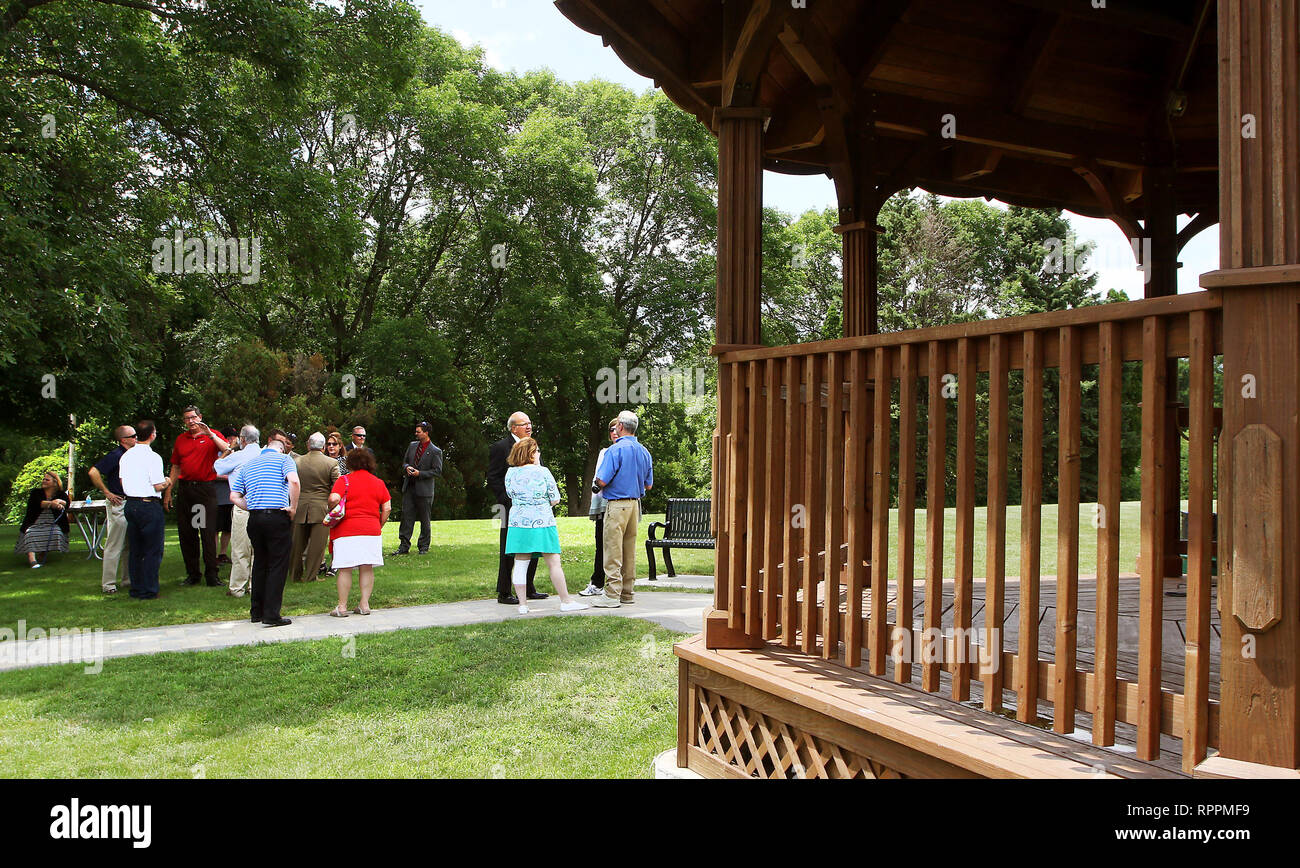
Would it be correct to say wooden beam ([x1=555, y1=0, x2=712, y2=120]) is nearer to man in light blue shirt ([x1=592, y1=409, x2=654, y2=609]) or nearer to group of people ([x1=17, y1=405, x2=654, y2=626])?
group of people ([x1=17, y1=405, x2=654, y2=626])

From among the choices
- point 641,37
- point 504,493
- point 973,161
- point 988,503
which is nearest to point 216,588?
point 504,493

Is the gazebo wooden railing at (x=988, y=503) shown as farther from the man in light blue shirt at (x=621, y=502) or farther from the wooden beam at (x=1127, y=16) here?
the man in light blue shirt at (x=621, y=502)

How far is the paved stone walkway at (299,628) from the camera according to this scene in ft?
24.1

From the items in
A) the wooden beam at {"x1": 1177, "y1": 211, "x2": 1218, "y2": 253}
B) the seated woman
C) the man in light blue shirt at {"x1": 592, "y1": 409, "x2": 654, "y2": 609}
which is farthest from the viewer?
the seated woman

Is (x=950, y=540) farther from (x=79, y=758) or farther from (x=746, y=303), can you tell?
(x=79, y=758)

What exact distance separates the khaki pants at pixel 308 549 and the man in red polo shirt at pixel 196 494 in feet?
2.89

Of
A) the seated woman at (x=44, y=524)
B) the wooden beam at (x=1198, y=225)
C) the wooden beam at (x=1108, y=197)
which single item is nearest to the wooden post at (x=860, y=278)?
the wooden beam at (x=1108, y=197)

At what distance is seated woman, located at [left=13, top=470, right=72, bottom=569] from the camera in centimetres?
1348

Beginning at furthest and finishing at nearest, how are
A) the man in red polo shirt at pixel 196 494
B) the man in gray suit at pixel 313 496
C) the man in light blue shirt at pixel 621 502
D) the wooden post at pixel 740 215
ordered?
1. the man in gray suit at pixel 313 496
2. the man in red polo shirt at pixel 196 494
3. the man in light blue shirt at pixel 621 502
4. the wooden post at pixel 740 215

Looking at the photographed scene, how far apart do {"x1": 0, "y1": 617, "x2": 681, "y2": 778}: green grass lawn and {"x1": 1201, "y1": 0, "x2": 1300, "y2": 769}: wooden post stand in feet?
9.60

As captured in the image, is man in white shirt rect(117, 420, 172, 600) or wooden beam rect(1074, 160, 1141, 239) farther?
man in white shirt rect(117, 420, 172, 600)

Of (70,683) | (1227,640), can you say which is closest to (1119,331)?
(1227,640)

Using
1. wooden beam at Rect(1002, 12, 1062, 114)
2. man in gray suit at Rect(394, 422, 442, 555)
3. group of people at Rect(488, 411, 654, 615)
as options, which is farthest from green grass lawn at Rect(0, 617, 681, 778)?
man in gray suit at Rect(394, 422, 442, 555)

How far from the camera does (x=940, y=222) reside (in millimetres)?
33625
